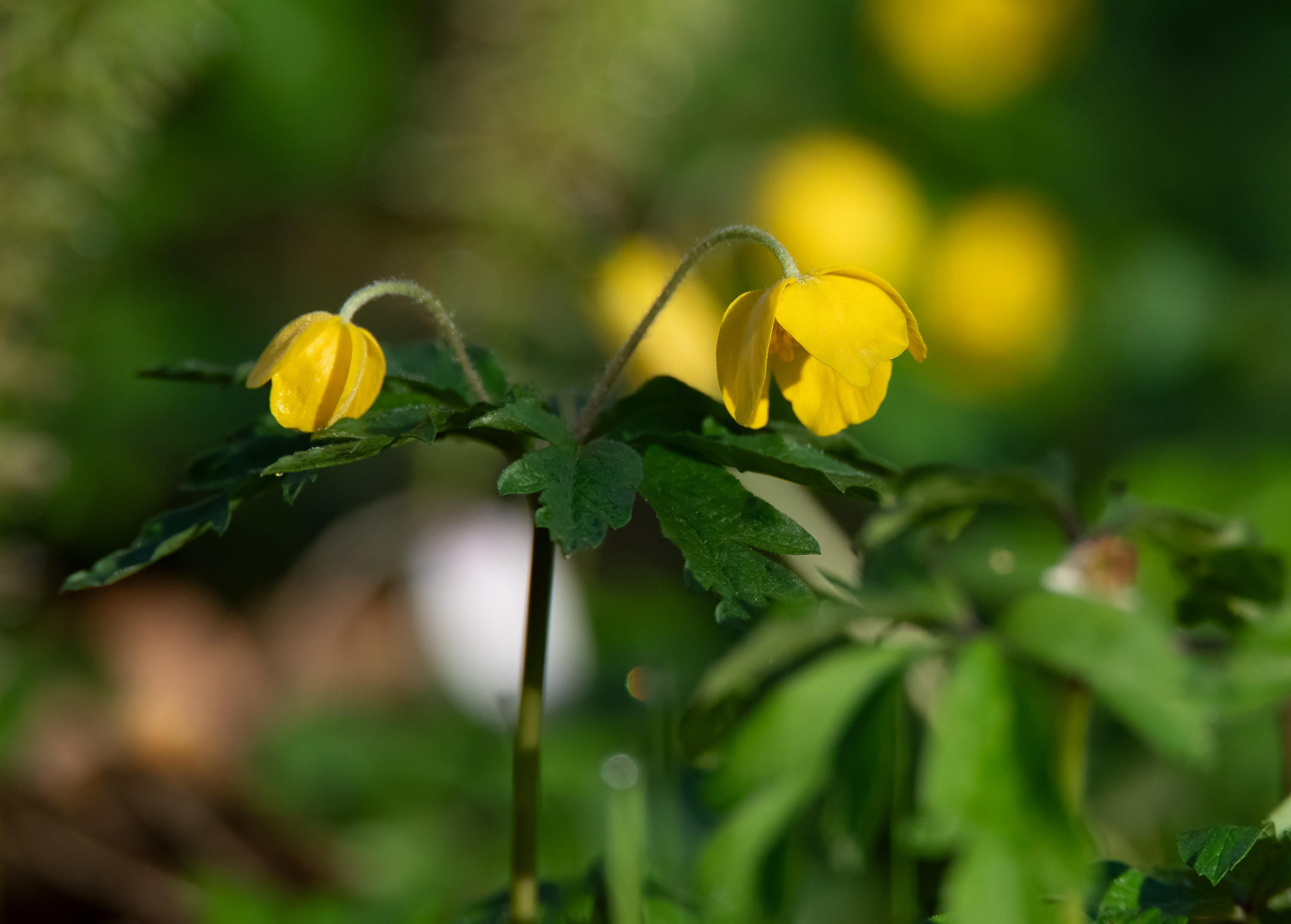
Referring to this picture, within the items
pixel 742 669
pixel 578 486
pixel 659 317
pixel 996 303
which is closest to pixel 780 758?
pixel 742 669

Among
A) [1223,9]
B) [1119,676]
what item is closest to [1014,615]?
[1119,676]

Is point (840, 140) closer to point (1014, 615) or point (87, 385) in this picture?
point (87, 385)

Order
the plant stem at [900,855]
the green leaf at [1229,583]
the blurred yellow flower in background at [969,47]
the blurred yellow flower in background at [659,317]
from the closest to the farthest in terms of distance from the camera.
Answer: the green leaf at [1229,583]
the plant stem at [900,855]
the blurred yellow flower in background at [659,317]
the blurred yellow flower in background at [969,47]

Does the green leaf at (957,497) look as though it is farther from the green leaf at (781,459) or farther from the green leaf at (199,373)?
the green leaf at (199,373)

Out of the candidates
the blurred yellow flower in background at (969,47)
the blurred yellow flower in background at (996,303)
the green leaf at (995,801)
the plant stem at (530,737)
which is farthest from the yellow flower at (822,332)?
the blurred yellow flower in background at (969,47)

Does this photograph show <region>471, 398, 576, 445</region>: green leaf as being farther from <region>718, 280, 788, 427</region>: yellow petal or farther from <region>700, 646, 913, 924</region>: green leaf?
<region>700, 646, 913, 924</region>: green leaf

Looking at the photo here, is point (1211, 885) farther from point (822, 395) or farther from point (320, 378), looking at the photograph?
point (320, 378)

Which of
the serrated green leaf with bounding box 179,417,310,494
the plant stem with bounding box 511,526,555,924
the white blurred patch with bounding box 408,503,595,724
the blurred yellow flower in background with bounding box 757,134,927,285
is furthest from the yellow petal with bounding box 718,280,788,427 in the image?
the blurred yellow flower in background with bounding box 757,134,927,285
